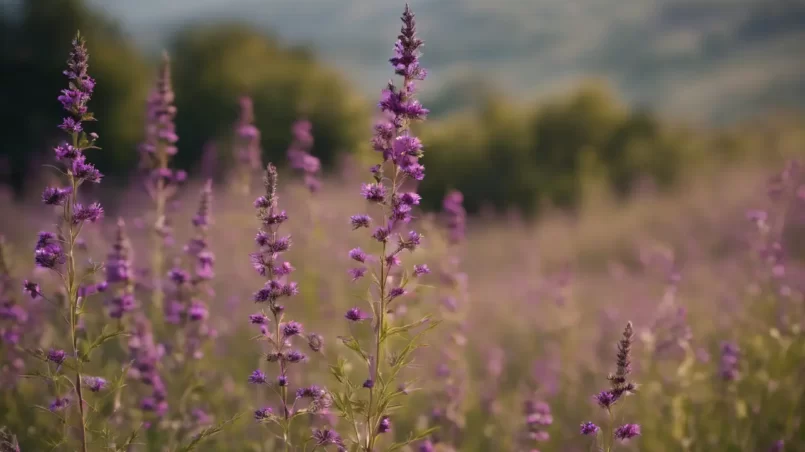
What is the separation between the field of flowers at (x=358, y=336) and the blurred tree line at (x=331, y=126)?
1086 cm

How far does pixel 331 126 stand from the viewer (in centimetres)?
2511

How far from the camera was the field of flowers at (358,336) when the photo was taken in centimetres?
278

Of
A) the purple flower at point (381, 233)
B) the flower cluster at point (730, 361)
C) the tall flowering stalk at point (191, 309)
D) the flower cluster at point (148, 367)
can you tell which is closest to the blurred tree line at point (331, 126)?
the flower cluster at point (730, 361)

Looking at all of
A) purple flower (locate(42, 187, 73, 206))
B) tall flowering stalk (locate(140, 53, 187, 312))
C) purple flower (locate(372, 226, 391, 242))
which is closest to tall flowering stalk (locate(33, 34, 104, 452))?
purple flower (locate(42, 187, 73, 206))

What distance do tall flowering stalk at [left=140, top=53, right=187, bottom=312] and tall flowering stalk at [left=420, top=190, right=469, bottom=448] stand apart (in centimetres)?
200

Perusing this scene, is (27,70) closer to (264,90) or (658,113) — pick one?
(264,90)

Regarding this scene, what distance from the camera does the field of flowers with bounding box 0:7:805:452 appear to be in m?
2.78

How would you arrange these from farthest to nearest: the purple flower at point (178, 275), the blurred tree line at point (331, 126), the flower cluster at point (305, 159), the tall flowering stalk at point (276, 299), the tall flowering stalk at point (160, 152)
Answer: the blurred tree line at point (331, 126) → the flower cluster at point (305, 159) → the tall flowering stalk at point (160, 152) → the purple flower at point (178, 275) → the tall flowering stalk at point (276, 299)

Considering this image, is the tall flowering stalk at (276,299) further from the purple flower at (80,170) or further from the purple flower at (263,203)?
the purple flower at (80,170)

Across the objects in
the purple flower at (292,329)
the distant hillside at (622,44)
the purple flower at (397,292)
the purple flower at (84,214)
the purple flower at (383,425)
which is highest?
the distant hillside at (622,44)

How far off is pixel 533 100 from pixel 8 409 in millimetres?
21867

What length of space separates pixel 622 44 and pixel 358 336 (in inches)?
3343

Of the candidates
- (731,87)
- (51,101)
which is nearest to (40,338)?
(51,101)

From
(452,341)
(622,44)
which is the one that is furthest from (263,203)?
(622,44)
